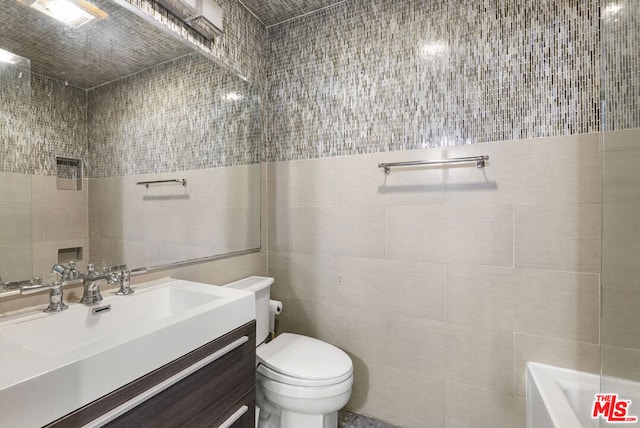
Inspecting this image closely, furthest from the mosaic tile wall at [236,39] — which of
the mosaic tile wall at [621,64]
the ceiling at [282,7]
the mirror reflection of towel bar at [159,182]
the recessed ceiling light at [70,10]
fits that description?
the mosaic tile wall at [621,64]

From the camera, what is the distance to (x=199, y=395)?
95cm

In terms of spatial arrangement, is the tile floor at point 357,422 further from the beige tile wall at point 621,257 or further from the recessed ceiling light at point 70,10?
the recessed ceiling light at point 70,10

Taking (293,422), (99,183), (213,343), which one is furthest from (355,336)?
(99,183)

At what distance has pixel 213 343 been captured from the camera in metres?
1.00

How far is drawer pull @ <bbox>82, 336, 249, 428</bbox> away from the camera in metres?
0.70

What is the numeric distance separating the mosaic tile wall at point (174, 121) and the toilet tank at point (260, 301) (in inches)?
27.7

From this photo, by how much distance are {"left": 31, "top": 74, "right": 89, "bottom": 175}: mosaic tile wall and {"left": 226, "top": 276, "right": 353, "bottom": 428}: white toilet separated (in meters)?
1.17

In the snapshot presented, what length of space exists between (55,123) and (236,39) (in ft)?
3.64

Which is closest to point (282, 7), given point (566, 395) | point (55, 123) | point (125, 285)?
point (55, 123)

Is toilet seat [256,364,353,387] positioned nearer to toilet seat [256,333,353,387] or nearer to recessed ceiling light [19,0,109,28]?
toilet seat [256,333,353,387]

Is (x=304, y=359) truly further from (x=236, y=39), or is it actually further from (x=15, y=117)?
(x=236, y=39)

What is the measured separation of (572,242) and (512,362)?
0.62 m

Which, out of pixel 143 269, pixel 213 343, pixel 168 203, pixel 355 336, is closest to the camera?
pixel 213 343

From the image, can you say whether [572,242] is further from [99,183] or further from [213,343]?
[99,183]
